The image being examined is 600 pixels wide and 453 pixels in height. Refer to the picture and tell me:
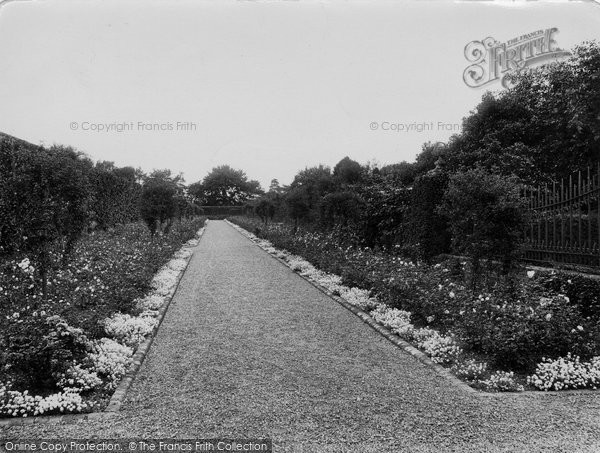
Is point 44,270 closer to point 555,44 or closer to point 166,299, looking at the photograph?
point 166,299

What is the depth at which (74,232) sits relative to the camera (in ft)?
21.3

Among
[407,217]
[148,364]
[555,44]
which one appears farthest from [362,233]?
[148,364]

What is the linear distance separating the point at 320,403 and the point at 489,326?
7.19 ft

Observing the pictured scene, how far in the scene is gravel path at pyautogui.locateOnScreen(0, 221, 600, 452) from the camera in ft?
10.3

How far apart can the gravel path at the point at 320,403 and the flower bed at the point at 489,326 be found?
12.4 inches

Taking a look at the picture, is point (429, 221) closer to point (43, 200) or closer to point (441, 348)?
point (441, 348)

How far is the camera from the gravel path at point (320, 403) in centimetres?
315

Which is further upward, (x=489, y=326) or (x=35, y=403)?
(x=489, y=326)

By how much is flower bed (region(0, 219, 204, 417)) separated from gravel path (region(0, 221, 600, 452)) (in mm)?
256

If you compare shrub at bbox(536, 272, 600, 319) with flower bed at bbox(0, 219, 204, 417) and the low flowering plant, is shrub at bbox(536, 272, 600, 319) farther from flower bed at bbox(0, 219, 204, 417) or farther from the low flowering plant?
flower bed at bbox(0, 219, 204, 417)

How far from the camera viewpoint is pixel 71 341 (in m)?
4.33

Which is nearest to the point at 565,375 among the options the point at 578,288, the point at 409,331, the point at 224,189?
the point at 578,288

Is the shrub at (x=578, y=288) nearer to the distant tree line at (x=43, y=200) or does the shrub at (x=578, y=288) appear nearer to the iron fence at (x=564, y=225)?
the iron fence at (x=564, y=225)

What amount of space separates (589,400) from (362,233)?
9.96 meters
